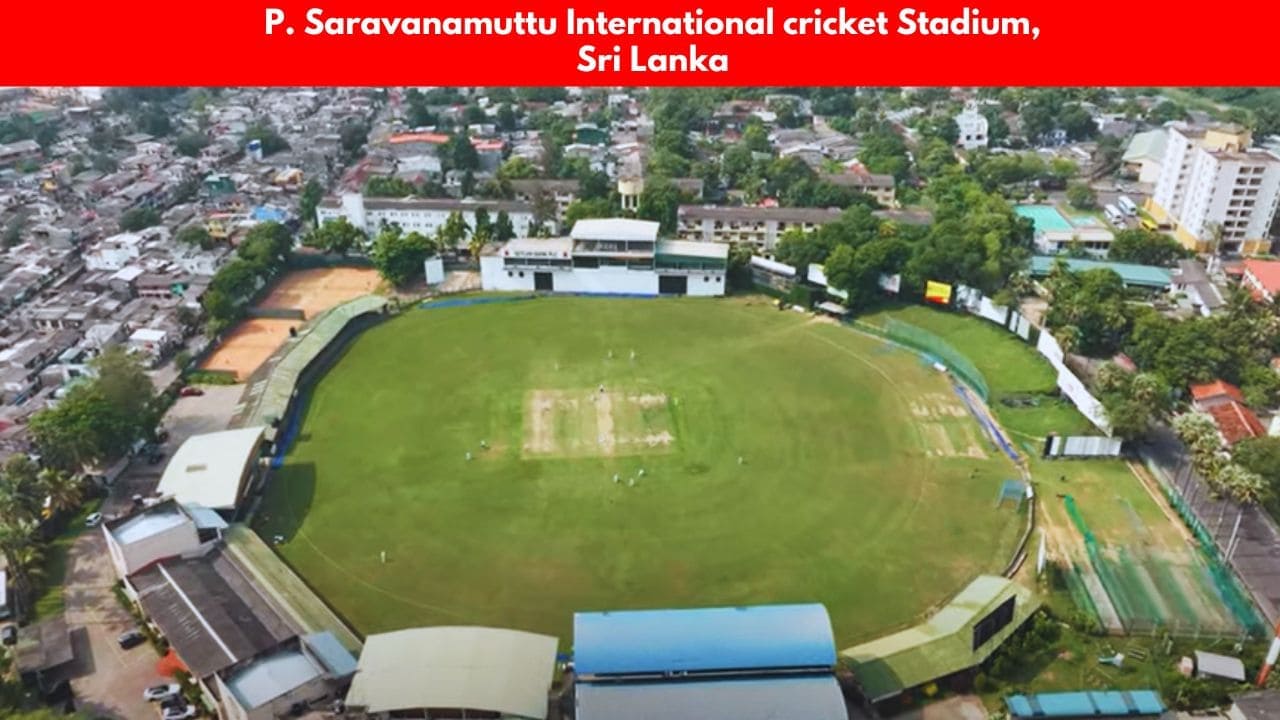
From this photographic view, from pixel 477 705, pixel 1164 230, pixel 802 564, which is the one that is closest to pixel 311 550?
pixel 477 705

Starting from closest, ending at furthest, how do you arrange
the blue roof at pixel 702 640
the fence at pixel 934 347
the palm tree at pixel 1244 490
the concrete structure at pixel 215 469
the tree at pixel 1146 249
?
the blue roof at pixel 702 640
the palm tree at pixel 1244 490
the concrete structure at pixel 215 469
the fence at pixel 934 347
the tree at pixel 1146 249

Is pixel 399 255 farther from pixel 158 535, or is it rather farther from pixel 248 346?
pixel 158 535

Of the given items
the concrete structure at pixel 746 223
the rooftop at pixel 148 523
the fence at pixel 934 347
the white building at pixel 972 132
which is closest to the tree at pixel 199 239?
the concrete structure at pixel 746 223

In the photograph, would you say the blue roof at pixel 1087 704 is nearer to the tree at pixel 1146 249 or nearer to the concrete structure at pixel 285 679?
the concrete structure at pixel 285 679

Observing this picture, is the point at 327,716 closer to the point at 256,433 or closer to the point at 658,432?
the point at 256,433

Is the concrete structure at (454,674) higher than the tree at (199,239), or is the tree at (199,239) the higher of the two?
the tree at (199,239)

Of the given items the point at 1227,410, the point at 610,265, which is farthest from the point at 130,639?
→ the point at 1227,410
